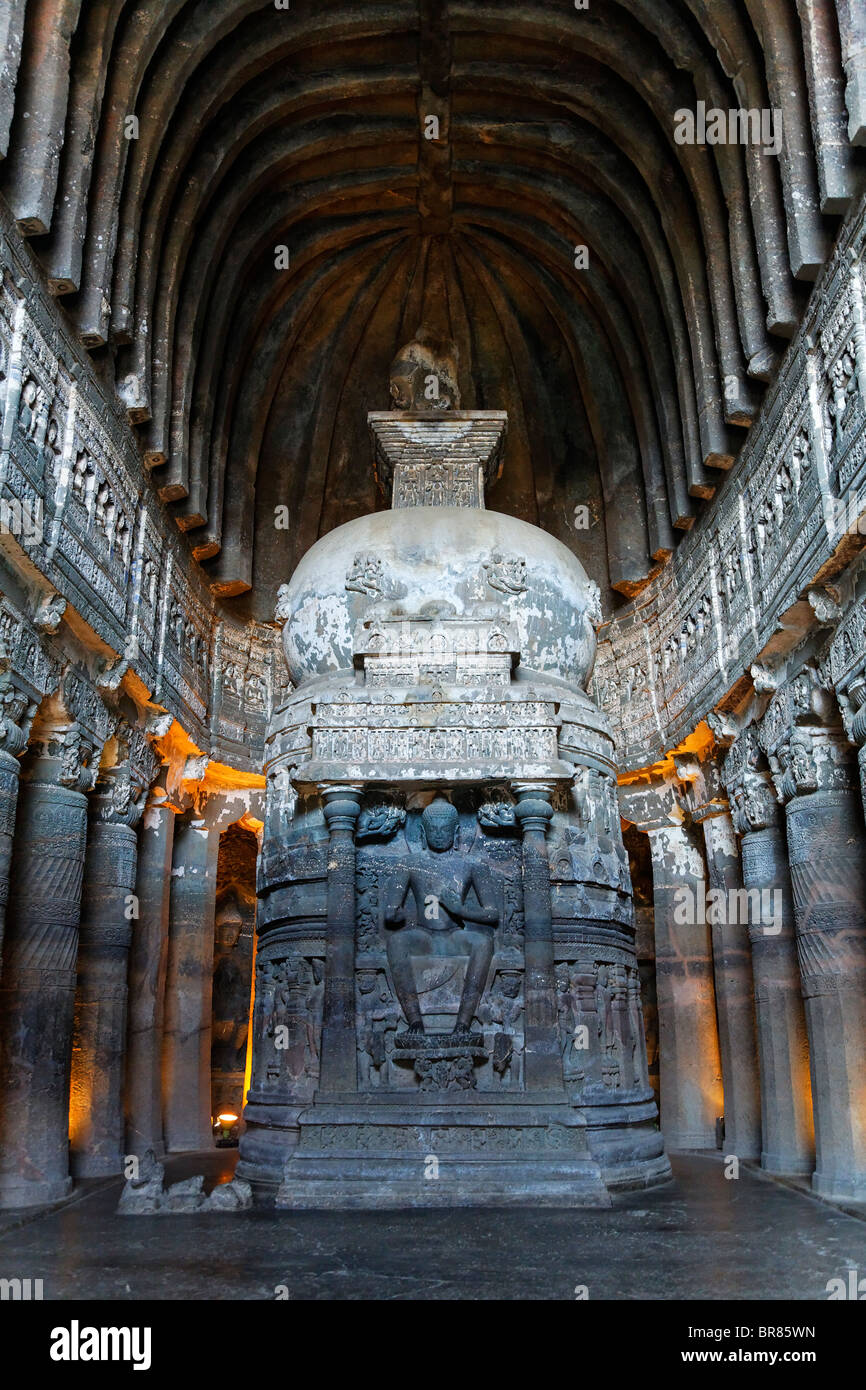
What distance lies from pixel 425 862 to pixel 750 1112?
5887 mm

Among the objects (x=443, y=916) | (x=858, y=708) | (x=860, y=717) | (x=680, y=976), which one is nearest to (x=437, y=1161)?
(x=443, y=916)

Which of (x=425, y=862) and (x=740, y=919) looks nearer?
(x=425, y=862)

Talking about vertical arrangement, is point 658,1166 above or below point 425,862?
below

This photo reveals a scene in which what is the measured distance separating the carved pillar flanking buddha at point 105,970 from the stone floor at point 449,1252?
2270 mm

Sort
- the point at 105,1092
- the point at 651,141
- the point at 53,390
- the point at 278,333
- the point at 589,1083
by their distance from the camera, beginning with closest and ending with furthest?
the point at 589,1083, the point at 53,390, the point at 105,1092, the point at 651,141, the point at 278,333

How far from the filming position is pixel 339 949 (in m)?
9.02

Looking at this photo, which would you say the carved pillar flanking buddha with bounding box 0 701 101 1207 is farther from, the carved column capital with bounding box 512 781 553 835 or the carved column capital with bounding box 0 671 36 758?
the carved column capital with bounding box 512 781 553 835

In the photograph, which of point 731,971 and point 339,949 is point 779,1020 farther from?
point 339,949

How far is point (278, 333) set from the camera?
55.4 ft

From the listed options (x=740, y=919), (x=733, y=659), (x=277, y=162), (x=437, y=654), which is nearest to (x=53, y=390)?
(x=437, y=654)

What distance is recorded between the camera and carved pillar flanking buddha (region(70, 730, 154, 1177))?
10.8 meters

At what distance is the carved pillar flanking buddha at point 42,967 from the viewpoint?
9.05 m

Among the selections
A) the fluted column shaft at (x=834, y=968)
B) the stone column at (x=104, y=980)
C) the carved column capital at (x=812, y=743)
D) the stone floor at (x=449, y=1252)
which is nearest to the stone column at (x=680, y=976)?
the fluted column shaft at (x=834, y=968)

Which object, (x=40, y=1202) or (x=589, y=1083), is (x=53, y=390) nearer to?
(x=40, y=1202)
